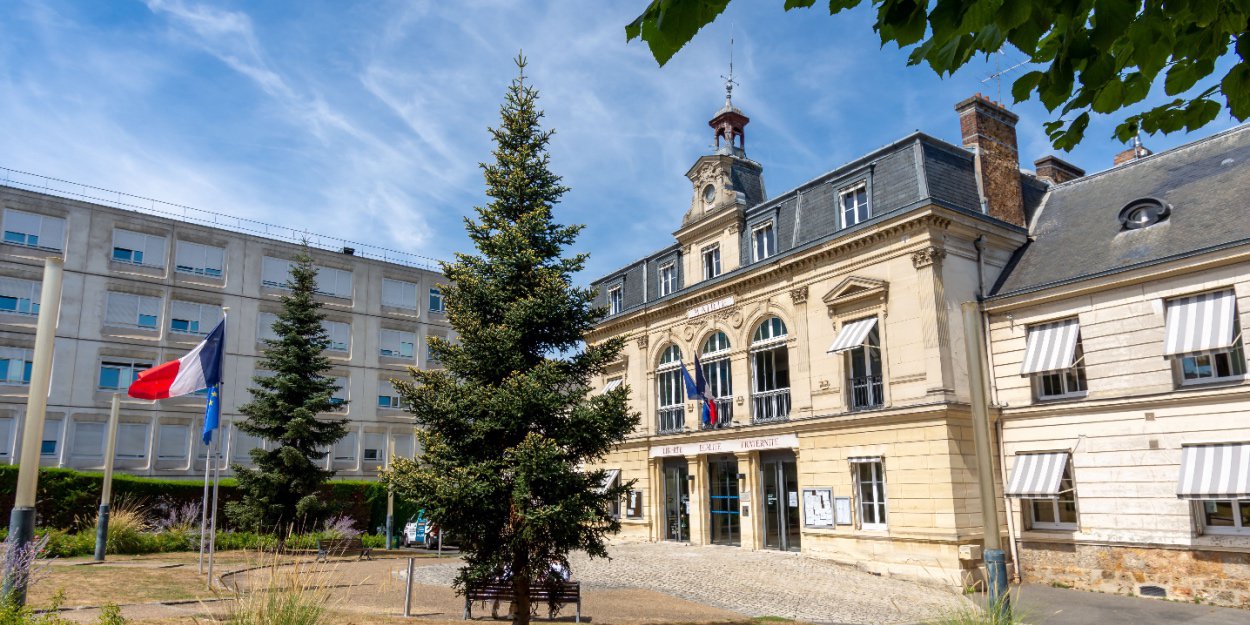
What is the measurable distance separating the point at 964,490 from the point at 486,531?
12686mm

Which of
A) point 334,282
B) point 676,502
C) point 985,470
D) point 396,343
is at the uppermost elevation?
point 334,282

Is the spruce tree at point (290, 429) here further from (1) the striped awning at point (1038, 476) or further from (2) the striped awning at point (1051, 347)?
(2) the striped awning at point (1051, 347)

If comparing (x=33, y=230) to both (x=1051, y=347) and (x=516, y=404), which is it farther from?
(x=1051, y=347)

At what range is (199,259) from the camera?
3747 centimetres

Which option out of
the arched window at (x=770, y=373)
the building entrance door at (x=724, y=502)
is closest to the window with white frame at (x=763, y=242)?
the arched window at (x=770, y=373)

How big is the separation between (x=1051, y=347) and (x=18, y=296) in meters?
38.1

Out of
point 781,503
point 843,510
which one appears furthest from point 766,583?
point 781,503

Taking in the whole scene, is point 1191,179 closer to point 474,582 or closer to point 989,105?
point 989,105

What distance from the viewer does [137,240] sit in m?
35.8

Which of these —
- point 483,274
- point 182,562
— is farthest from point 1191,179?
point 182,562

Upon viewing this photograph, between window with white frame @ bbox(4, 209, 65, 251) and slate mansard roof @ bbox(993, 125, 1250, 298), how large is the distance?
36559mm

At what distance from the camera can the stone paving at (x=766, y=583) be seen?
50.0ft

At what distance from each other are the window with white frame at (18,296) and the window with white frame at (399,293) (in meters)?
15.3

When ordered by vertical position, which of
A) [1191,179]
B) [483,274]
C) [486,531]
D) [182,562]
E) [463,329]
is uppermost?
[1191,179]
